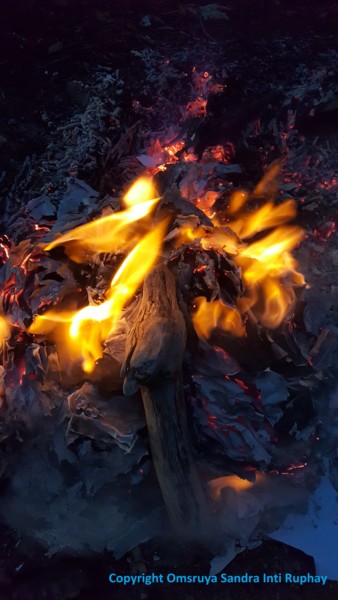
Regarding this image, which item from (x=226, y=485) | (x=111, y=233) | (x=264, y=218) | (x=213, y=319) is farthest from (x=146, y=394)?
(x=264, y=218)

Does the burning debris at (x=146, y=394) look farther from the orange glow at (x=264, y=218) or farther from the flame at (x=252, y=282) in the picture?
the orange glow at (x=264, y=218)

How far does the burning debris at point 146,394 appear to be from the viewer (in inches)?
56.9

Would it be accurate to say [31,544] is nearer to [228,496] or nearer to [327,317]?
[228,496]

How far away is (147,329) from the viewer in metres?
1.25

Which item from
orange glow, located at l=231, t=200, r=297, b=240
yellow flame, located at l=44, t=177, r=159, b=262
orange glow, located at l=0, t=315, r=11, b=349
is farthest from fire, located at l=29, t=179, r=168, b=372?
orange glow, located at l=231, t=200, r=297, b=240

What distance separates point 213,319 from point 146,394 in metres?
0.34

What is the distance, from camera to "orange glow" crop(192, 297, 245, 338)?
1515 mm

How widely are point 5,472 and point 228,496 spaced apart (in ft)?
2.30

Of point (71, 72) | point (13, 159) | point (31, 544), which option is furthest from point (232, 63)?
point (31, 544)

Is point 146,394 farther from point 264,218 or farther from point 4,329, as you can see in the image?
point 264,218

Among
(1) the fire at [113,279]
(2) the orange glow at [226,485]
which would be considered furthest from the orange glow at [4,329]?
(2) the orange glow at [226,485]

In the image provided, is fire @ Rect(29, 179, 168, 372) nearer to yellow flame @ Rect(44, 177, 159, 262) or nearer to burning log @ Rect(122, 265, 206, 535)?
yellow flame @ Rect(44, 177, 159, 262)

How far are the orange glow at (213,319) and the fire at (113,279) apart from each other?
0.21 meters

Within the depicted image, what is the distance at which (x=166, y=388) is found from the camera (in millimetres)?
1285
